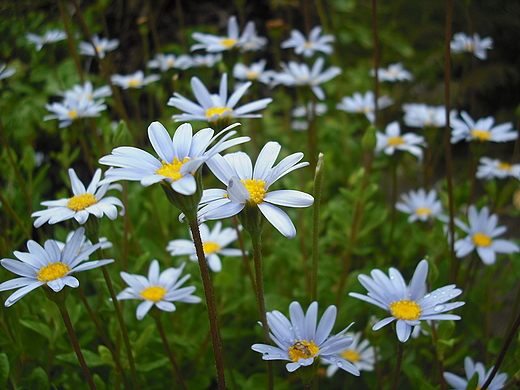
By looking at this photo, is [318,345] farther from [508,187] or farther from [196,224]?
[508,187]

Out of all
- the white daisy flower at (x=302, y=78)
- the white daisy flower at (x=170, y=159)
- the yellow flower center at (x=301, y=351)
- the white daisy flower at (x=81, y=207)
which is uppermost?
the white daisy flower at (x=170, y=159)

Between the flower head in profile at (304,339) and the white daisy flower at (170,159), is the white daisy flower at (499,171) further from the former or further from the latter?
the white daisy flower at (170,159)

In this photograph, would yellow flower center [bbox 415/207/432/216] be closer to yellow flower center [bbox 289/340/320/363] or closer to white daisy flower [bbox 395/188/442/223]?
white daisy flower [bbox 395/188/442/223]

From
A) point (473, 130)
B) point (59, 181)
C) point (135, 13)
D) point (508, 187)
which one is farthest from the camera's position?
point (135, 13)

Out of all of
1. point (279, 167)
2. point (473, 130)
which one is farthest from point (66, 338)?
point (473, 130)

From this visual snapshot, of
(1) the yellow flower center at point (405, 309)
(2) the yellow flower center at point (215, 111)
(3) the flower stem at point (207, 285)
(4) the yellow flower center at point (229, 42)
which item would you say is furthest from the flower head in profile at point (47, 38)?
→ (1) the yellow flower center at point (405, 309)

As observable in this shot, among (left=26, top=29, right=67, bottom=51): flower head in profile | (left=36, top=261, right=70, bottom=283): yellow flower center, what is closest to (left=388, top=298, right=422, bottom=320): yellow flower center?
(left=36, top=261, right=70, bottom=283): yellow flower center

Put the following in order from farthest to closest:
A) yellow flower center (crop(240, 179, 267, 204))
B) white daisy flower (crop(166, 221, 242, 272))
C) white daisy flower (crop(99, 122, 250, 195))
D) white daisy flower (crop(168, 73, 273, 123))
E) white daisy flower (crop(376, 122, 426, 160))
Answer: white daisy flower (crop(376, 122, 426, 160)) < white daisy flower (crop(166, 221, 242, 272)) < white daisy flower (crop(168, 73, 273, 123)) < yellow flower center (crop(240, 179, 267, 204)) < white daisy flower (crop(99, 122, 250, 195))
